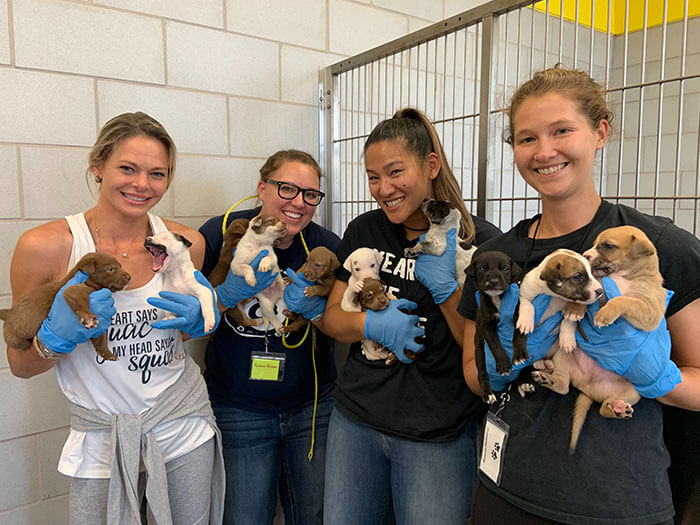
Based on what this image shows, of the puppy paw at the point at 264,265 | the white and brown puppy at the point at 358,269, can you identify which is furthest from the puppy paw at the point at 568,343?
the puppy paw at the point at 264,265

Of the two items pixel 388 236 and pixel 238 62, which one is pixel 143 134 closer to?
pixel 388 236

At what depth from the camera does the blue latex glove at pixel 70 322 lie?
1.23 m

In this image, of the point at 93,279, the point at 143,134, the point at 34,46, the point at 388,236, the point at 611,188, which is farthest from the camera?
the point at 611,188

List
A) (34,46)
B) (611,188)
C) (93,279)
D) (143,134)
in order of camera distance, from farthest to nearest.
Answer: (611,188), (34,46), (143,134), (93,279)

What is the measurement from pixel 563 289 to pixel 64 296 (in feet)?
3.79

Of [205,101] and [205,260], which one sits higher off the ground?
[205,101]

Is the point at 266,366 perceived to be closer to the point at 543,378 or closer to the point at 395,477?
the point at 395,477

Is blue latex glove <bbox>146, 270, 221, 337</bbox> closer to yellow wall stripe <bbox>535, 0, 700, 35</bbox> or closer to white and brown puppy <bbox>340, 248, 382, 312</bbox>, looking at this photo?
white and brown puppy <bbox>340, 248, 382, 312</bbox>

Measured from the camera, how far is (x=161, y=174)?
4.91ft

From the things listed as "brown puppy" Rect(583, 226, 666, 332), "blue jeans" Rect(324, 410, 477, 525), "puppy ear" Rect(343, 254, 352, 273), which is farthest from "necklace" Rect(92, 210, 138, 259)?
"brown puppy" Rect(583, 226, 666, 332)

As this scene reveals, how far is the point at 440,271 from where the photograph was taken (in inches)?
54.9

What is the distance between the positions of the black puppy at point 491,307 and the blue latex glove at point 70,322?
91cm

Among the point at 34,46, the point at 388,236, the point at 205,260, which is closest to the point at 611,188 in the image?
the point at 388,236

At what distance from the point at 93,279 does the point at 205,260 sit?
22.0 inches
